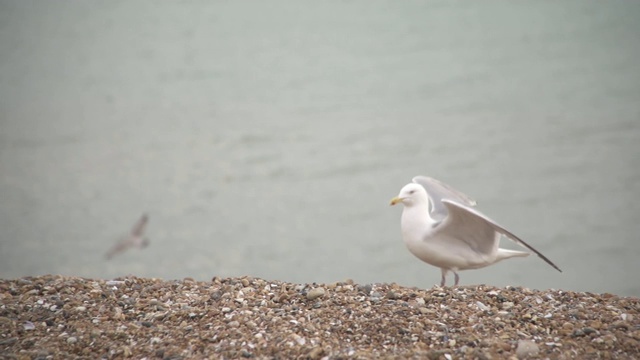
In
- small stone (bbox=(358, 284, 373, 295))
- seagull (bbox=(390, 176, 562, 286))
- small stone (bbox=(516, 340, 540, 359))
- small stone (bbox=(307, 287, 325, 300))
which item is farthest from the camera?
seagull (bbox=(390, 176, 562, 286))

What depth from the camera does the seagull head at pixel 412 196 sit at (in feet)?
16.9

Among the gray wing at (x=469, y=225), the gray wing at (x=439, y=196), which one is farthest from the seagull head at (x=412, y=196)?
the gray wing at (x=469, y=225)

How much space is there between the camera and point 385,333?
3.38m

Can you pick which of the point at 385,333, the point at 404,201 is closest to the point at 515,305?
the point at 385,333

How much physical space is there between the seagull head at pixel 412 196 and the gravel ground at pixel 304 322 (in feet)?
3.89

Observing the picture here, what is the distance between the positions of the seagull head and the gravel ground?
119 centimetres

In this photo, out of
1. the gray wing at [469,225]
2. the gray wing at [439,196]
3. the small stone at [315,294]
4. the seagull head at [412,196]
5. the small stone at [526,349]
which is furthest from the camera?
the gray wing at [439,196]

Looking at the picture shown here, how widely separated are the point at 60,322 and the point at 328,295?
50.9 inches

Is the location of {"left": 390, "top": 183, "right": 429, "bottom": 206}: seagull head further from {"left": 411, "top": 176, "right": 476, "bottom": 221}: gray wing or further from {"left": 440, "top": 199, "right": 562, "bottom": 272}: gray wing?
{"left": 440, "top": 199, "right": 562, "bottom": 272}: gray wing

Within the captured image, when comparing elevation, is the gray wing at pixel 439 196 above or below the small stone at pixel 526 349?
above

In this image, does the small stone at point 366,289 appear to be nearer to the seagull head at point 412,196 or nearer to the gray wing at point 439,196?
the seagull head at point 412,196

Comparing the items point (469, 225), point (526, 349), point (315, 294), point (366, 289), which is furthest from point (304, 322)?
point (469, 225)

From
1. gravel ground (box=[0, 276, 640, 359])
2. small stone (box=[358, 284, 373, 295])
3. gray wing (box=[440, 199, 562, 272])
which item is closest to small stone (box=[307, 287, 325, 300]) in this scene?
gravel ground (box=[0, 276, 640, 359])

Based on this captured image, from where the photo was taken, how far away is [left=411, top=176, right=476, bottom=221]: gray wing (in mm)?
5270
